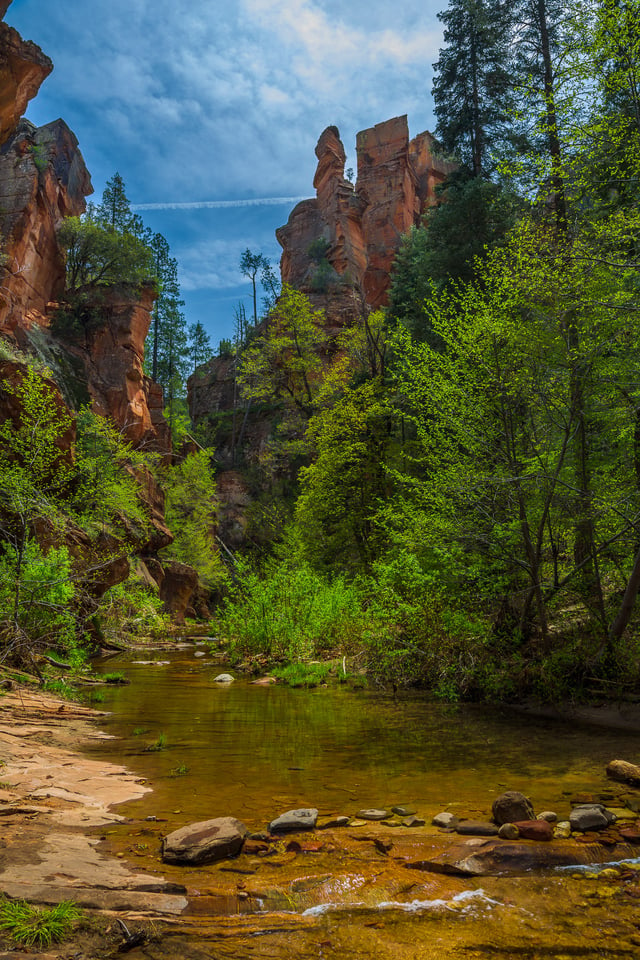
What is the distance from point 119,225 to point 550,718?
134 ft

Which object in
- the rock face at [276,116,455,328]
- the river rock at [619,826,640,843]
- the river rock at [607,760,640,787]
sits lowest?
the river rock at [607,760,640,787]

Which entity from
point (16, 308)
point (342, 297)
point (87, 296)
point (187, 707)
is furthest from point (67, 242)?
point (187, 707)

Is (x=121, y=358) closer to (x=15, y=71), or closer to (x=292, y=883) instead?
(x=15, y=71)

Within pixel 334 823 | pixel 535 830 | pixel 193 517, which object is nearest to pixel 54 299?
pixel 193 517

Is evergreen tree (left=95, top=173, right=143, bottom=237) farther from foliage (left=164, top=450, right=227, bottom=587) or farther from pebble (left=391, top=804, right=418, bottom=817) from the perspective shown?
pebble (left=391, top=804, right=418, bottom=817)

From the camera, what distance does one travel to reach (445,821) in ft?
13.9

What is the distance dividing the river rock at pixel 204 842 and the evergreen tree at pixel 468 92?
88.4ft

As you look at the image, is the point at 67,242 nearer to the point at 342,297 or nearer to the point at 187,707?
the point at 342,297

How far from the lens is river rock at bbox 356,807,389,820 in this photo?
173 inches

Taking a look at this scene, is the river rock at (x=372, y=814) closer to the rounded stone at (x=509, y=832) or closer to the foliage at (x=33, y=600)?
the rounded stone at (x=509, y=832)

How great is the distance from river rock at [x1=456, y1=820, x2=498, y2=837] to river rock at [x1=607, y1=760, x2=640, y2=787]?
1.88m

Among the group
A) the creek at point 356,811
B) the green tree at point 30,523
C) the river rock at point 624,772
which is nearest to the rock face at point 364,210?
the green tree at point 30,523

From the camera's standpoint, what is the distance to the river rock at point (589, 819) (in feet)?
13.5

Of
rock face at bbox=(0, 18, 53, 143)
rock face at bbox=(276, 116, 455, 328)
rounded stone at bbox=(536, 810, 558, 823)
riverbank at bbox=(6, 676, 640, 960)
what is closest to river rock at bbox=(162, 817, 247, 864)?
riverbank at bbox=(6, 676, 640, 960)
